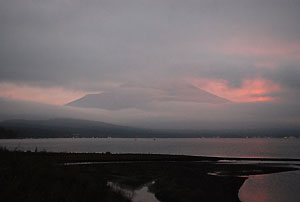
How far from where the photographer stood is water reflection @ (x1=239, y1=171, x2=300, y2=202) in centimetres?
2530

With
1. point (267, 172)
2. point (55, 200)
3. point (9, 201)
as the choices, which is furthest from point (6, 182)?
point (267, 172)

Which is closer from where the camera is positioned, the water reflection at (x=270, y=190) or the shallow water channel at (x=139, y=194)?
the shallow water channel at (x=139, y=194)

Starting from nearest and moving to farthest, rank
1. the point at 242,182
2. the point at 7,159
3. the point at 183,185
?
1. the point at 7,159
2. the point at 183,185
3. the point at 242,182

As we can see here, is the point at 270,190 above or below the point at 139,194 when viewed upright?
below

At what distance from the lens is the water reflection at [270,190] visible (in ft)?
83.0

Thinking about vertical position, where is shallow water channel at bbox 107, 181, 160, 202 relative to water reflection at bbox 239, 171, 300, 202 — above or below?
above

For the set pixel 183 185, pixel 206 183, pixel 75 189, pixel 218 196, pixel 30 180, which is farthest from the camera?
pixel 206 183

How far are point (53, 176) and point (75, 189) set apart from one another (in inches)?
94.7

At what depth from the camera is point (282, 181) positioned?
116 feet

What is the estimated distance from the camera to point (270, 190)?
2942cm

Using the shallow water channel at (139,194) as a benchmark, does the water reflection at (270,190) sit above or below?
below

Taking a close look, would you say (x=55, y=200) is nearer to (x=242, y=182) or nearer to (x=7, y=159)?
(x=7, y=159)

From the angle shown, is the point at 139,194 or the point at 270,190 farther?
the point at 270,190

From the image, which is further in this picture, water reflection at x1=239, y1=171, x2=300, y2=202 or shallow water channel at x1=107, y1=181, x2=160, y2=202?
water reflection at x1=239, y1=171, x2=300, y2=202
